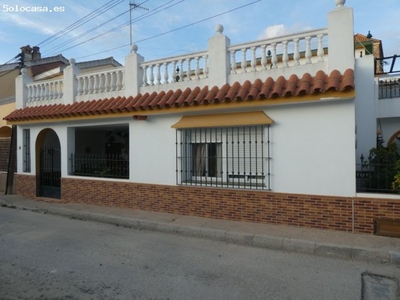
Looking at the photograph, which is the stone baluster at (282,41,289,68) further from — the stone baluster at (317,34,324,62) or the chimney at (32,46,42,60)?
the chimney at (32,46,42,60)

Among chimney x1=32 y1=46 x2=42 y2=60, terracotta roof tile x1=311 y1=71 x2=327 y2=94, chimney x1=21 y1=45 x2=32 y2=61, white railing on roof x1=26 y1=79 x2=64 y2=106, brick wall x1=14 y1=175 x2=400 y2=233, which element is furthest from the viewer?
chimney x1=32 y1=46 x2=42 y2=60

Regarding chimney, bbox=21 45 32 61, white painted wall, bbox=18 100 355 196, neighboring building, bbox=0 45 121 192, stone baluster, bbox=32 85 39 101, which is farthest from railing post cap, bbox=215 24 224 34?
chimney, bbox=21 45 32 61

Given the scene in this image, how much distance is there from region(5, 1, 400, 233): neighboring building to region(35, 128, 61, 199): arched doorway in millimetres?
919

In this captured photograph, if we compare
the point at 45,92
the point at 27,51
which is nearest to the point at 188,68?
the point at 45,92

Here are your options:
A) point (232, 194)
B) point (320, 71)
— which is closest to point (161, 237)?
point (232, 194)

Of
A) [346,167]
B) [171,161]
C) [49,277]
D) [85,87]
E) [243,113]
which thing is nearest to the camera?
[49,277]

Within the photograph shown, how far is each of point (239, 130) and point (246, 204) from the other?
170cm

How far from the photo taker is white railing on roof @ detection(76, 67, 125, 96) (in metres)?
8.74

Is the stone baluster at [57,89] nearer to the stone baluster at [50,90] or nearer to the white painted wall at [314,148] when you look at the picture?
the stone baluster at [50,90]

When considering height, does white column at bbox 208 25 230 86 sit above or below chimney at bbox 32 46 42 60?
below

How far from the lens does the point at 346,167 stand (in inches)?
221

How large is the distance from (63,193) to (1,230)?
2.81m

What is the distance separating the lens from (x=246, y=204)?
6.55 metres

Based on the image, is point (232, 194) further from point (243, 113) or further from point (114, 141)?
point (114, 141)
